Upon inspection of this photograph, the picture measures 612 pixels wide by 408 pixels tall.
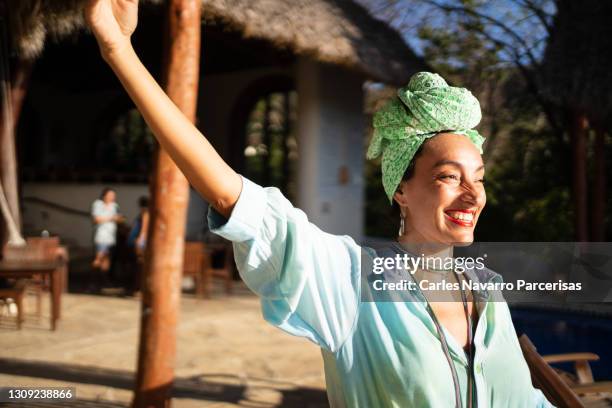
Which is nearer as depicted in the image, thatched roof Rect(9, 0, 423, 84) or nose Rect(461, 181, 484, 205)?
nose Rect(461, 181, 484, 205)

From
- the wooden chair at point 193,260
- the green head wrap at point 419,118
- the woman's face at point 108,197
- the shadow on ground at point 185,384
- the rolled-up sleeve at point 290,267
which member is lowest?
the shadow on ground at point 185,384

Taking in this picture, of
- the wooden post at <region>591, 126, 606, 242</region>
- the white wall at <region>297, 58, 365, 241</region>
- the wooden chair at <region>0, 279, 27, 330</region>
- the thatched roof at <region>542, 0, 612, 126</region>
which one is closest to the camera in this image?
the wooden chair at <region>0, 279, 27, 330</region>

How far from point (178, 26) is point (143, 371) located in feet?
5.58

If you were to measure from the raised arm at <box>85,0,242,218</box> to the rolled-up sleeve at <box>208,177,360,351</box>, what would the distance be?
39 mm

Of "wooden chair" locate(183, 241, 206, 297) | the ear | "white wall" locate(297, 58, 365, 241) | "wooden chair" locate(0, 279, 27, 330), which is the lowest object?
"wooden chair" locate(0, 279, 27, 330)

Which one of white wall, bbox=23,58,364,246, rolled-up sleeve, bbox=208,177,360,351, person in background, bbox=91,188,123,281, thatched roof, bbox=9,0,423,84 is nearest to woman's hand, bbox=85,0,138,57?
rolled-up sleeve, bbox=208,177,360,351

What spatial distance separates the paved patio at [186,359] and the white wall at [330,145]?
6.85 ft

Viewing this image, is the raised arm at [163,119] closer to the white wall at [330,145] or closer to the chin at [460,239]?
the chin at [460,239]

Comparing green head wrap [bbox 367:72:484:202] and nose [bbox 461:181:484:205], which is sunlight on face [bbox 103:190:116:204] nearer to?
green head wrap [bbox 367:72:484:202]

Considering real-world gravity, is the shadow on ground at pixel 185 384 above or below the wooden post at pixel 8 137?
below

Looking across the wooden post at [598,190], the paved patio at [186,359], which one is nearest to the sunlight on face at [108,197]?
the paved patio at [186,359]

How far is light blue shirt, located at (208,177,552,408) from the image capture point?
0.89 m

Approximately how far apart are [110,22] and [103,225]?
707cm

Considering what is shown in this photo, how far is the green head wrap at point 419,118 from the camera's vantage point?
1033mm
